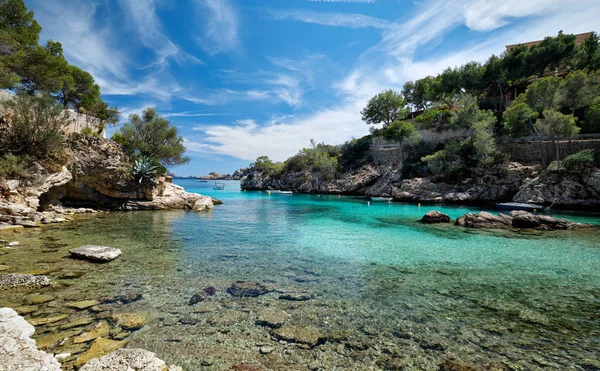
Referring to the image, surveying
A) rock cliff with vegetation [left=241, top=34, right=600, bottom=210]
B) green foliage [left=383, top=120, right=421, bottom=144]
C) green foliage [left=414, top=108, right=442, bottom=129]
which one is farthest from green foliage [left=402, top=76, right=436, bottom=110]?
green foliage [left=383, top=120, right=421, bottom=144]

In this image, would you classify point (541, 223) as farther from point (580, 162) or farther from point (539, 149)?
point (539, 149)

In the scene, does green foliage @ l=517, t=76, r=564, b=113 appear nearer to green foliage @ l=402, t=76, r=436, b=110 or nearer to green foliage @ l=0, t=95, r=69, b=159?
green foliage @ l=402, t=76, r=436, b=110

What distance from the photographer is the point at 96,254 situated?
8.59m

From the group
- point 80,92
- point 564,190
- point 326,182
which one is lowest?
point 564,190

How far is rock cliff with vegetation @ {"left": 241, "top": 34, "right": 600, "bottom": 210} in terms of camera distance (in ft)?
94.4

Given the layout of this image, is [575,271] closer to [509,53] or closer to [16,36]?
[16,36]

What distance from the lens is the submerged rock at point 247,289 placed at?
→ 21.1ft

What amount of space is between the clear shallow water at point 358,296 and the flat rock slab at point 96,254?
0.33 m

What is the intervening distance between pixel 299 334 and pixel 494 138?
152 feet

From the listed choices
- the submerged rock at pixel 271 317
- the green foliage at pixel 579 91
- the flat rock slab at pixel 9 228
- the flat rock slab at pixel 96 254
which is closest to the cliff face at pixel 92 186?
the flat rock slab at pixel 9 228

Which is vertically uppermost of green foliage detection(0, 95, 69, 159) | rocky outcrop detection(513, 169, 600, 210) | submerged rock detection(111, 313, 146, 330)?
green foliage detection(0, 95, 69, 159)

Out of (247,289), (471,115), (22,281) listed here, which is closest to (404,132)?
(471,115)

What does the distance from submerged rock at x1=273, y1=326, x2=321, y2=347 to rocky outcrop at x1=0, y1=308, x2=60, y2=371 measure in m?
3.19

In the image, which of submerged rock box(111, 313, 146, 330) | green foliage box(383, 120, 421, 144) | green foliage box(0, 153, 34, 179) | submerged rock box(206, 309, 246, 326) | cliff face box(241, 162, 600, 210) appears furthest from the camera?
green foliage box(383, 120, 421, 144)
